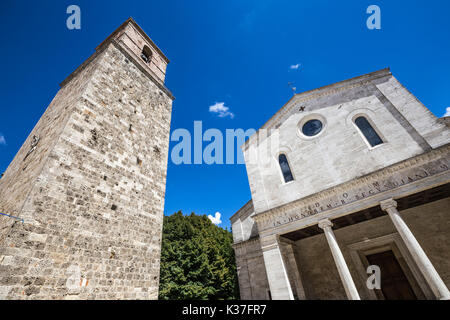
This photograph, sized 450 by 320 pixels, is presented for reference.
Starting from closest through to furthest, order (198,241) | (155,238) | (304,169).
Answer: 1. (155,238)
2. (304,169)
3. (198,241)

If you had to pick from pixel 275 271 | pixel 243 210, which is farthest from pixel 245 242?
pixel 275 271

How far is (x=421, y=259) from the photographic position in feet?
24.4

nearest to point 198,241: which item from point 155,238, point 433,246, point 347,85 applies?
point 155,238

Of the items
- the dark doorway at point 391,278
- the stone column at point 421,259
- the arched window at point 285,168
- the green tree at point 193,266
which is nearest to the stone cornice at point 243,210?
the green tree at point 193,266

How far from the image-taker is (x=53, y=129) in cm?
699

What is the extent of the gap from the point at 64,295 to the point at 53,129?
16.9 ft

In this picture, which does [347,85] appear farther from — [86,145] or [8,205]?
[8,205]

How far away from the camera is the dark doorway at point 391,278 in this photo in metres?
9.77

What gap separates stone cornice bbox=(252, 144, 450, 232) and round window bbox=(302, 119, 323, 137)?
3.89 m

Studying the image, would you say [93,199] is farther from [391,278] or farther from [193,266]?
[391,278]

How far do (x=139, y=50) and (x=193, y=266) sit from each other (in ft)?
47.9

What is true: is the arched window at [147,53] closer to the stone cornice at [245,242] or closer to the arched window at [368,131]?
the arched window at [368,131]

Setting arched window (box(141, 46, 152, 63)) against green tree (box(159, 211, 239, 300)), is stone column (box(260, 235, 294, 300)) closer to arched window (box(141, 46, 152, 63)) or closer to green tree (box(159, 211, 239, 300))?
green tree (box(159, 211, 239, 300))

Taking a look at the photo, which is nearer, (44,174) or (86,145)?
(44,174)
